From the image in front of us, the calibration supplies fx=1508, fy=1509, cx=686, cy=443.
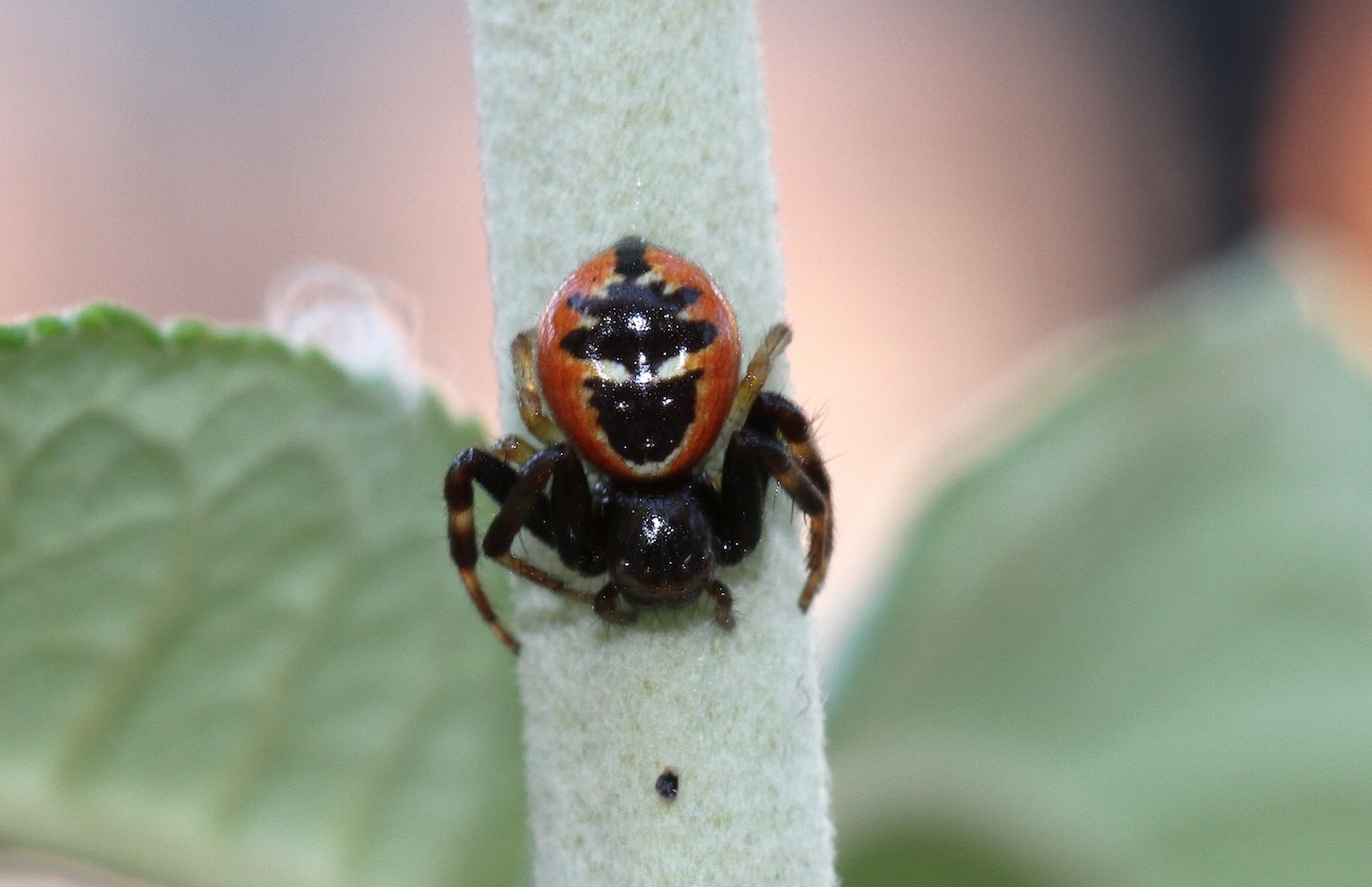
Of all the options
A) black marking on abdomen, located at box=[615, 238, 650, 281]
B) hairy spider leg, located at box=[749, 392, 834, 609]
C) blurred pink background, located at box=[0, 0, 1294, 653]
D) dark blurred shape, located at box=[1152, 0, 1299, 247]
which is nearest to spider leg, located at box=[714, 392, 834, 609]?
hairy spider leg, located at box=[749, 392, 834, 609]

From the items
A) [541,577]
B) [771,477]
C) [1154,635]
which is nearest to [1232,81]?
[1154,635]

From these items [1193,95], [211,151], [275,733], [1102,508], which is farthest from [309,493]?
[1193,95]

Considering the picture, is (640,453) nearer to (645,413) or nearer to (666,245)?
(645,413)

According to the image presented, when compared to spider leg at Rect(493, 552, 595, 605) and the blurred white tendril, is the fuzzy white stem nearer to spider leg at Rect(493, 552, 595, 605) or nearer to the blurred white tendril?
spider leg at Rect(493, 552, 595, 605)

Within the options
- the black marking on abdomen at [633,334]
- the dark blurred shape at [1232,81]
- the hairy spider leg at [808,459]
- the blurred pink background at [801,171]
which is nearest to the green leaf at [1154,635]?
the hairy spider leg at [808,459]

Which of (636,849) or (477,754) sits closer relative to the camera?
(636,849)

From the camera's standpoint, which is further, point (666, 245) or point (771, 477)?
point (771, 477)

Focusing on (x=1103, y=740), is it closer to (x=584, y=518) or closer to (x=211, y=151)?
(x=584, y=518)
